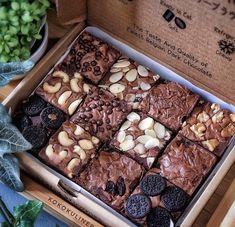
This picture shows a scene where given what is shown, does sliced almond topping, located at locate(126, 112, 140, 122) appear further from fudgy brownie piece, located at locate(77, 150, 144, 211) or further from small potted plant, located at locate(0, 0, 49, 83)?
small potted plant, located at locate(0, 0, 49, 83)

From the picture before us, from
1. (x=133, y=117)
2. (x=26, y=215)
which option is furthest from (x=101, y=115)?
(x=26, y=215)

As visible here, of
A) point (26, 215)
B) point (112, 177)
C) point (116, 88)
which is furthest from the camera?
point (116, 88)

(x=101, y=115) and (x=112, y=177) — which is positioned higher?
(x=101, y=115)

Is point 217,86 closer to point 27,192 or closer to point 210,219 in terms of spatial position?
point 210,219

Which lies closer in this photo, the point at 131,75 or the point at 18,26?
the point at 18,26

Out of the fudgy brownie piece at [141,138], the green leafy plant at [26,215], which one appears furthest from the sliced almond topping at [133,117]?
the green leafy plant at [26,215]

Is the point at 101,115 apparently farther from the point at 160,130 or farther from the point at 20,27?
the point at 20,27

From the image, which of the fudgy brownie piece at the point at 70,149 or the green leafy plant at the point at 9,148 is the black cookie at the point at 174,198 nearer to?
the fudgy brownie piece at the point at 70,149
